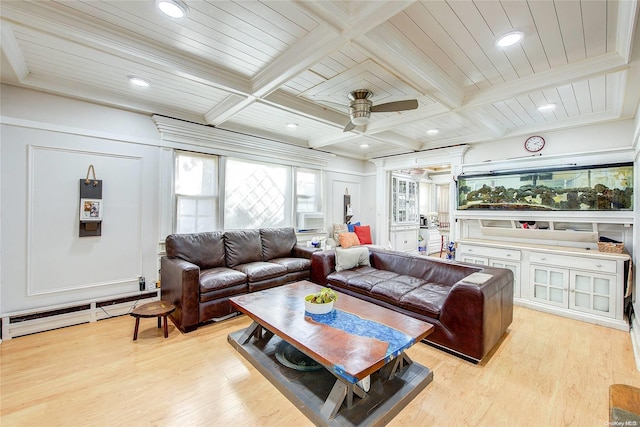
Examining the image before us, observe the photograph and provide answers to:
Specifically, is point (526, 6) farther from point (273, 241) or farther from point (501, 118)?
point (273, 241)

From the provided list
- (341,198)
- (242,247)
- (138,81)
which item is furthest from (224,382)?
(341,198)

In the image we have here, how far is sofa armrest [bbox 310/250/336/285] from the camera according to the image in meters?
3.54

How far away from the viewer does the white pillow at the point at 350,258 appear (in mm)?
3561

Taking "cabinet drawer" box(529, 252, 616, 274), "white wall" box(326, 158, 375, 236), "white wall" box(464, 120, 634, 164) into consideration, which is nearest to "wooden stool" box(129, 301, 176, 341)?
"white wall" box(326, 158, 375, 236)

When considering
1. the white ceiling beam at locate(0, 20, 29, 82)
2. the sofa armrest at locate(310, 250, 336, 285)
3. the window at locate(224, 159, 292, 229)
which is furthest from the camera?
the window at locate(224, 159, 292, 229)

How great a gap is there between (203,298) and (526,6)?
3.47 m

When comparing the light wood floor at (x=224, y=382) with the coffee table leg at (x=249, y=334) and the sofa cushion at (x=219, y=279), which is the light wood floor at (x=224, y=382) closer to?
the coffee table leg at (x=249, y=334)

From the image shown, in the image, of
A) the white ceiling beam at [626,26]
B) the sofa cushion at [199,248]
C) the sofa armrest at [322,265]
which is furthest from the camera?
the sofa armrest at [322,265]

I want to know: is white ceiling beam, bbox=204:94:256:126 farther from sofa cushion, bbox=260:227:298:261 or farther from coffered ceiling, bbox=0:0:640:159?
sofa cushion, bbox=260:227:298:261

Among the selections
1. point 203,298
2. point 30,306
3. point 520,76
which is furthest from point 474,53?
point 30,306

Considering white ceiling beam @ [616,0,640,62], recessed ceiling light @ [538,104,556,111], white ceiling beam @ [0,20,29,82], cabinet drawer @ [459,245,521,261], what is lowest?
cabinet drawer @ [459,245,521,261]

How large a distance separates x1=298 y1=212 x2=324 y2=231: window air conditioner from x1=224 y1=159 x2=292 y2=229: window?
0.77 feet

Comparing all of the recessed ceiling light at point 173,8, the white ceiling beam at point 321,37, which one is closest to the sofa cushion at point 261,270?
the white ceiling beam at point 321,37

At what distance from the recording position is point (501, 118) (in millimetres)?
3518
